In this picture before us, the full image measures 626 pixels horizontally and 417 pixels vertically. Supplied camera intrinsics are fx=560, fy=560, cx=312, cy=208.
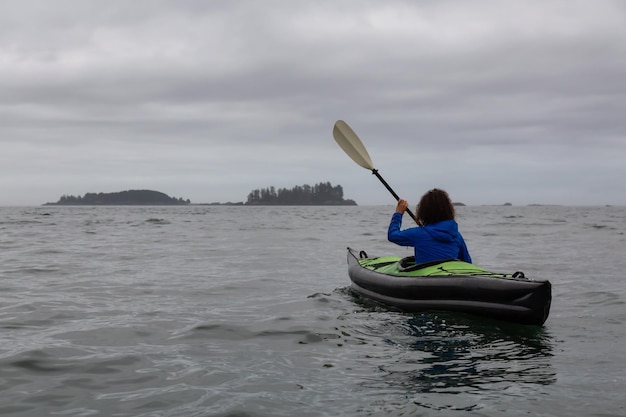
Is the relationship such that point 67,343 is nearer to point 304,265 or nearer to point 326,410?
point 326,410

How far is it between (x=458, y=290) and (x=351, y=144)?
557 cm

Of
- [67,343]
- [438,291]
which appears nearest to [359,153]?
[438,291]

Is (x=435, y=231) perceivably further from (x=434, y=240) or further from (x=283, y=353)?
(x=283, y=353)

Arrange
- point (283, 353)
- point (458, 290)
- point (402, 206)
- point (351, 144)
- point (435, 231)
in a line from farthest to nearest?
point (351, 144)
point (402, 206)
point (435, 231)
point (458, 290)
point (283, 353)

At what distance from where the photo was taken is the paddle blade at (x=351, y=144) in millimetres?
11867

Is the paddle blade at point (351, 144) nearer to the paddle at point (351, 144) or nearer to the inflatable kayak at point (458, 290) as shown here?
the paddle at point (351, 144)

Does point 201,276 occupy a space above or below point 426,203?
below

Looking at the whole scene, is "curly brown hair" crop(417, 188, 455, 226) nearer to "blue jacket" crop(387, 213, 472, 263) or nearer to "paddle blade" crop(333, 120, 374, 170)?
"blue jacket" crop(387, 213, 472, 263)

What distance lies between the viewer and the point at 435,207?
25.9ft

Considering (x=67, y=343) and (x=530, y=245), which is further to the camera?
(x=530, y=245)

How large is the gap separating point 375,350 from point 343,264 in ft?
30.0

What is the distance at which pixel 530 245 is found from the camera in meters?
21.0

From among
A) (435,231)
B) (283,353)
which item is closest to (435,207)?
(435,231)

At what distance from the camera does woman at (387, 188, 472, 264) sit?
7875 millimetres
